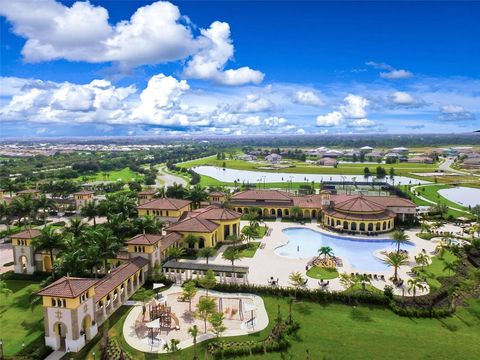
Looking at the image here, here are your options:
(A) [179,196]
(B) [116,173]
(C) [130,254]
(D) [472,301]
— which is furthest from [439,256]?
(B) [116,173]

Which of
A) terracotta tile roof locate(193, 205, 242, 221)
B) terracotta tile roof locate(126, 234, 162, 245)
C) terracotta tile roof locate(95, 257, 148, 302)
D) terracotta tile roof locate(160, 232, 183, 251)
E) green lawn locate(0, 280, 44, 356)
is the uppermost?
terracotta tile roof locate(126, 234, 162, 245)

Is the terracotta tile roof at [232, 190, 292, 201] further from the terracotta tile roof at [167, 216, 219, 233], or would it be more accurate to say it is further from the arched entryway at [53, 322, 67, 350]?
the arched entryway at [53, 322, 67, 350]

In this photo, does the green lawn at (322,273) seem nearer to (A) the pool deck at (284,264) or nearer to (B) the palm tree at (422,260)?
(A) the pool deck at (284,264)

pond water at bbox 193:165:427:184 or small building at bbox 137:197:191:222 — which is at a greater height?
small building at bbox 137:197:191:222

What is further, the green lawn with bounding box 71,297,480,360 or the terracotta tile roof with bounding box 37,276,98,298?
the terracotta tile roof with bounding box 37,276,98,298

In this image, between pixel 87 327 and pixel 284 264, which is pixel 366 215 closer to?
pixel 284 264

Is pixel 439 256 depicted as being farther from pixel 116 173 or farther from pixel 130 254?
pixel 116 173

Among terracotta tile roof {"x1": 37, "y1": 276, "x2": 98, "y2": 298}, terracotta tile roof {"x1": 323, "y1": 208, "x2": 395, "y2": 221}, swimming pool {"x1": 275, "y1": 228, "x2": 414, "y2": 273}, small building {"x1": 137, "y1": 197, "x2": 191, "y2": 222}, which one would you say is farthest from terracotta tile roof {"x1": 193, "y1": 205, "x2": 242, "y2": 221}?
terracotta tile roof {"x1": 37, "y1": 276, "x2": 98, "y2": 298}
